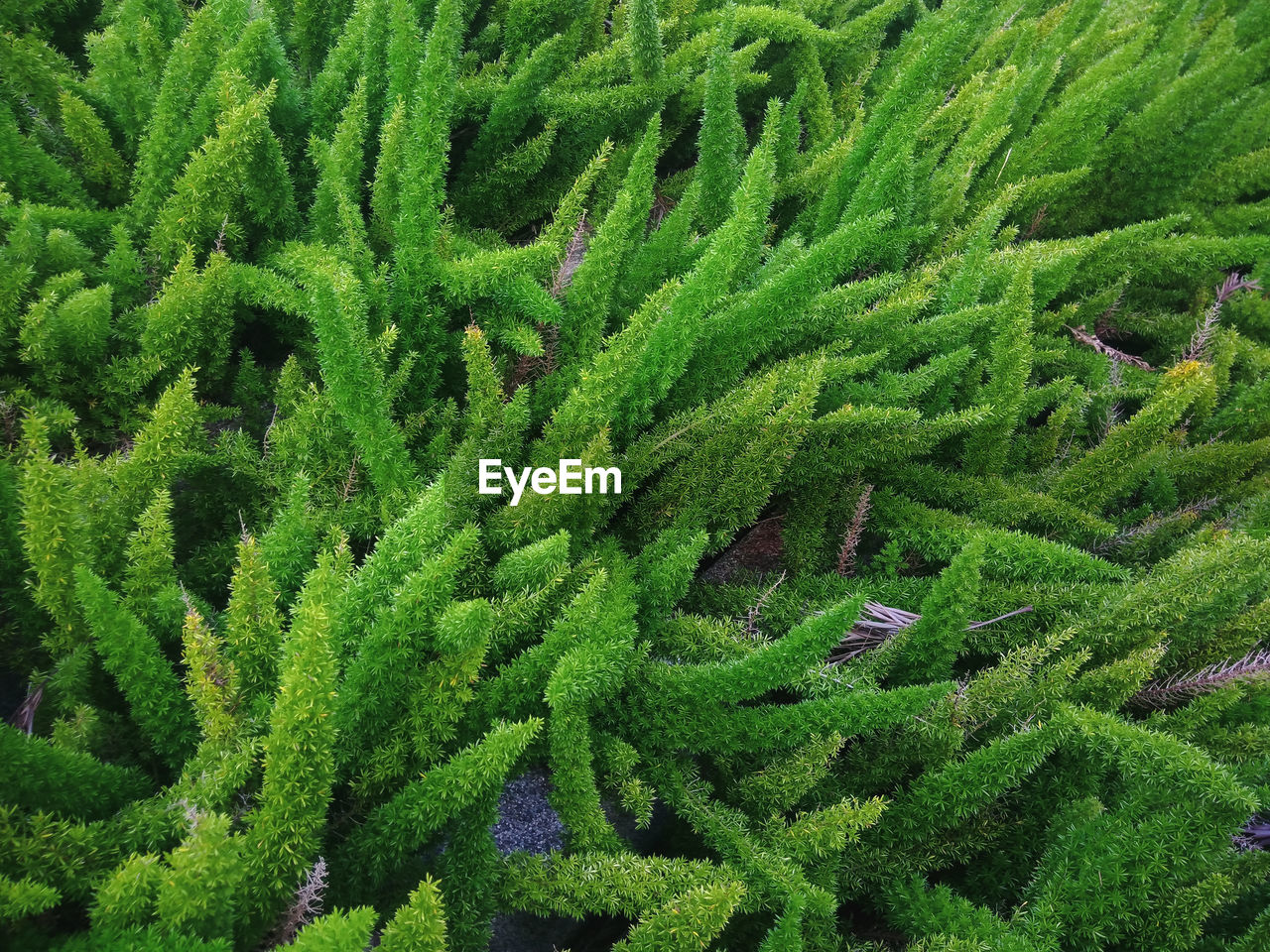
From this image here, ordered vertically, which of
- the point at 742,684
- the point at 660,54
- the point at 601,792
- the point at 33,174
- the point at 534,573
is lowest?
the point at 601,792

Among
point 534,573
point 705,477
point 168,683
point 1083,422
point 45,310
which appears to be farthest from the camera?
point 1083,422

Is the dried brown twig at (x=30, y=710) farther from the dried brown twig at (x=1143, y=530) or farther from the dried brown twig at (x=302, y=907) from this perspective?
the dried brown twig at (x=1143, y=530)

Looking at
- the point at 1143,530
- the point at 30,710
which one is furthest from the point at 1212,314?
the point at 30,710

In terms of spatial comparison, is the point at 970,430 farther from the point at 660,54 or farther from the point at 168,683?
the point at 168,683

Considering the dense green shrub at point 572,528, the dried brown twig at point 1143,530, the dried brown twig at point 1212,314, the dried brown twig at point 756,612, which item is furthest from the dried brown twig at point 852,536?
the dried brown twig at point 1212,314

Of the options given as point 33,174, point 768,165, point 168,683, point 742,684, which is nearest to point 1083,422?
point 768,165

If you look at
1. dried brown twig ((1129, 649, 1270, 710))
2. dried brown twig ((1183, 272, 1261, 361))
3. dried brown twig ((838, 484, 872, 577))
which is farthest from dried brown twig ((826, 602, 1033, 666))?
dried brown twig ((1183, 272, 1261, 361))

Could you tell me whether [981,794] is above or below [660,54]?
below

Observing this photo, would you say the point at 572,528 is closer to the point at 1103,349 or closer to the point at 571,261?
the point at 571,261

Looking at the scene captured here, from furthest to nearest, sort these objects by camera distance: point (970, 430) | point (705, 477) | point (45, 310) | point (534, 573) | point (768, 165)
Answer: point (970, 430)
point (768, 165)
point (705, 477)
point (45, 310)
point (534, 573)
